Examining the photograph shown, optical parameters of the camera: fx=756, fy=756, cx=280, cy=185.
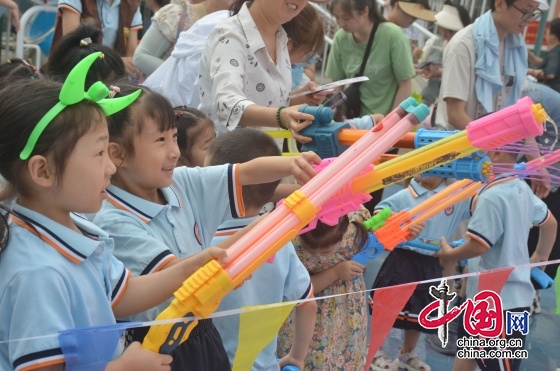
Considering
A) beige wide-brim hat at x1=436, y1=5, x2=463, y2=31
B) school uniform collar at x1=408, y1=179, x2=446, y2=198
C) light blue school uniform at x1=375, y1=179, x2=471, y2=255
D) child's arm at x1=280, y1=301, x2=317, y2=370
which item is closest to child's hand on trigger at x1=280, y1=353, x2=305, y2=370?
child's arm at x1=280, y1=301, x2=317, y2=370

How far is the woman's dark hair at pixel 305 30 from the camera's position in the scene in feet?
9.91

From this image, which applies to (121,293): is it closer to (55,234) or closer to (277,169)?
(55,234)

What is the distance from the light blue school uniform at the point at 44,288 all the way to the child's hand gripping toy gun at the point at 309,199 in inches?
6.2

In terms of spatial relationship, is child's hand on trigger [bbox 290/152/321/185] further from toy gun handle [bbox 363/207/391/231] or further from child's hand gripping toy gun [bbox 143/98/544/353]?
toy gun handle [bbox 363/207/391/231]

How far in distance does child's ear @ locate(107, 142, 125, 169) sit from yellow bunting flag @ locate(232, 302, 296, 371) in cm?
52

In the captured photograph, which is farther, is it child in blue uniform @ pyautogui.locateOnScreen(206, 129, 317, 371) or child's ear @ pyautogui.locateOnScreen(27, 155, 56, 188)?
child in blue uniform @ pyautogui.locateOnScreen(206, 129, 317, 371)

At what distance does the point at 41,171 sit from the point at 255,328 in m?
0.61

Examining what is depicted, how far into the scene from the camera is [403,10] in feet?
19.5

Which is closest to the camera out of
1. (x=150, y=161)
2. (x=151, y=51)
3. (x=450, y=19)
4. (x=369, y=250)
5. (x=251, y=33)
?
(x=150, y=161)

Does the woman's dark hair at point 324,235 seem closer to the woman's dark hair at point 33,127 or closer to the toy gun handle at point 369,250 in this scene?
the toy gun handle at point 369,250

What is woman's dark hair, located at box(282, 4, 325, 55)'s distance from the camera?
9.91 feet

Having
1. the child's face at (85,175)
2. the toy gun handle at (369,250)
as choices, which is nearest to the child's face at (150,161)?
the child's face at (85,175)

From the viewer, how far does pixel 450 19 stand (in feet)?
21.3

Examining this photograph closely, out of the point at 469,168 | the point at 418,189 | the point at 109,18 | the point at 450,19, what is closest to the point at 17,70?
the point at 469,168
